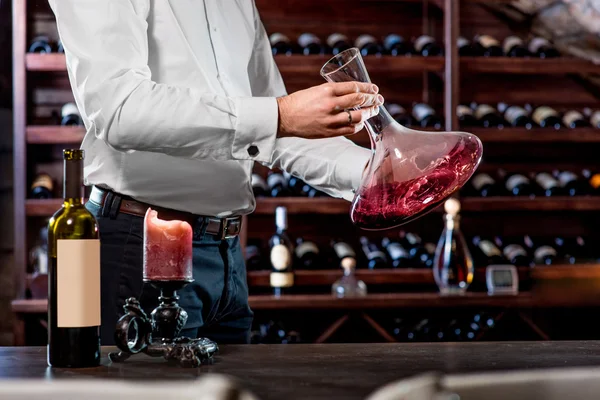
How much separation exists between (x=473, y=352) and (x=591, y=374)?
34 cm

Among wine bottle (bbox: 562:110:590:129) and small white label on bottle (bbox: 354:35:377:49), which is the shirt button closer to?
small white label on bottle (bbox: 354:35:377:49)

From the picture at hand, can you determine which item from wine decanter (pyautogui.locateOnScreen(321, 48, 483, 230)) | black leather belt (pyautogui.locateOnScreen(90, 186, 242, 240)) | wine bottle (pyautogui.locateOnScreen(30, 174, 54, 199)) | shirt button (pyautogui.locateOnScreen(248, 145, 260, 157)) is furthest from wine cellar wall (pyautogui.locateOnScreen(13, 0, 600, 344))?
wine decanter (pyautogui.locateOnScreen(321, 48, 483, 230))

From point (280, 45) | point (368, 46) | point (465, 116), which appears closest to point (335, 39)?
point (368, 46)

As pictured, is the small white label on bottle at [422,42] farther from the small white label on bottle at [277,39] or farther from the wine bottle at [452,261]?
the wine bottle at [452,261]

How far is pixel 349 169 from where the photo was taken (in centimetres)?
153

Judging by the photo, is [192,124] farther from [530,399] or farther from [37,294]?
[37,294]

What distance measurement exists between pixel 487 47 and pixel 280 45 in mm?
908

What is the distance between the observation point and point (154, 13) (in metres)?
1.54

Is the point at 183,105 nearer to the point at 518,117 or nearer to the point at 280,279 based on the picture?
the point at 280,279

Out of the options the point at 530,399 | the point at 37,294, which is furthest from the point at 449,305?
the point at 530,399

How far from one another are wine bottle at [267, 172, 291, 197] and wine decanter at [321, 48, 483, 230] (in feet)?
7.02

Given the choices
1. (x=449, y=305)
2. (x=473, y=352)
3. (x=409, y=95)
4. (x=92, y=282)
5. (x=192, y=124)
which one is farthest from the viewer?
(x=409, y=95)

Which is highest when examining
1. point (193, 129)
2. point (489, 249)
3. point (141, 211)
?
point (193, 129)

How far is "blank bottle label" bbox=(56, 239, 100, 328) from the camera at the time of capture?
104 centimetres
